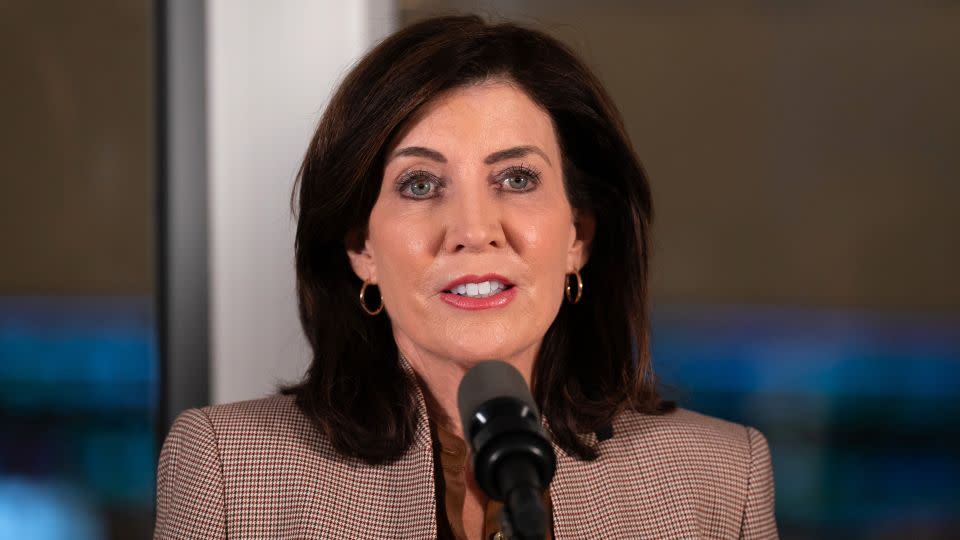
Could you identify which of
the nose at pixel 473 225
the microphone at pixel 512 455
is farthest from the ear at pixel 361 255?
the microphone at pixel 512 455

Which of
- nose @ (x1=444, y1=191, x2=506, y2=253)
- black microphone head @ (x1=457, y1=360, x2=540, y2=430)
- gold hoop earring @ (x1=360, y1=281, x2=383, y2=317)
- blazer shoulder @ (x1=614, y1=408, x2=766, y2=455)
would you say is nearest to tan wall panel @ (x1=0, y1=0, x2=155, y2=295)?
gold hoop earring @ (x1=360, y1=281, x2=383, y2=317)

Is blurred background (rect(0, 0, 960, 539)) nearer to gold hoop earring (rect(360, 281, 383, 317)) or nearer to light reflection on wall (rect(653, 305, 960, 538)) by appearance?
light reflection on wall (rect(653, 305, 960, 538))

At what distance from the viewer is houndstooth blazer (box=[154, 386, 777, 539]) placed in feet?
5.28

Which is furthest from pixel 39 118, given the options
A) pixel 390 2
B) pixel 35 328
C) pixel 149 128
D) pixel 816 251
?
pixel 816 251

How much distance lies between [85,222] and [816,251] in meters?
1.50

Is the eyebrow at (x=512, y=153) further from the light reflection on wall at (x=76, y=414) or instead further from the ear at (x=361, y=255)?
the light reflection on wall at (x=76, y=414)

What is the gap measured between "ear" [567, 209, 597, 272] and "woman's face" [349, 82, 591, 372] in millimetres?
164

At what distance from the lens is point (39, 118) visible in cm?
198

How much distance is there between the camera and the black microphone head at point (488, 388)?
2.97 ft

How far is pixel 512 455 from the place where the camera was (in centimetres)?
83

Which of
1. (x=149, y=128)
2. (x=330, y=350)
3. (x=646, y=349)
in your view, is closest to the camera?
(x=330, y=350)

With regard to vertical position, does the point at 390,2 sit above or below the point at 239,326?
above

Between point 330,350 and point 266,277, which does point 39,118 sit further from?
point 330,350

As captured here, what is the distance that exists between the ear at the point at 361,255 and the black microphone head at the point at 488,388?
0.78 meters
